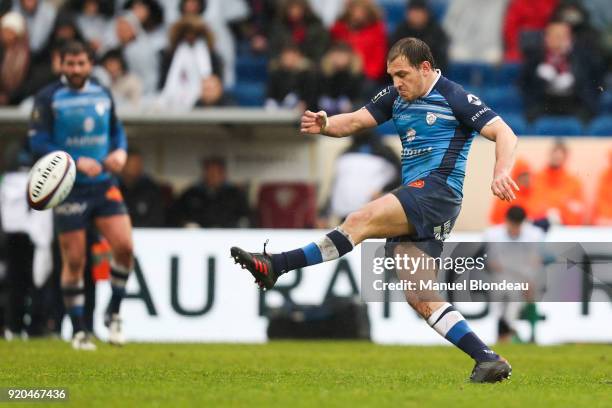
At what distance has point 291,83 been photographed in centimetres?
1898

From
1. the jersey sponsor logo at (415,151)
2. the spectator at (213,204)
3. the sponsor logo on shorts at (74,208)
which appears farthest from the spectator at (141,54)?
the jersey sponsor logo at (415,151)

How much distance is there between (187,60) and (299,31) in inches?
82.5

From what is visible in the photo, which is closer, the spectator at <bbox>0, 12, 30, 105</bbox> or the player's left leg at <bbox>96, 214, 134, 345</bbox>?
the player's left leg at <bbox>96, 214, 134, 345</bbox>

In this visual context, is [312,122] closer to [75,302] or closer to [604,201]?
[75,302]

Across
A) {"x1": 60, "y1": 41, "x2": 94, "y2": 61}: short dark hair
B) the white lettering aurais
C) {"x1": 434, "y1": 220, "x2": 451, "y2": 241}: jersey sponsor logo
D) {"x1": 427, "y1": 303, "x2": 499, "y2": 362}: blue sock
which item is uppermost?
{"x1": 60, "y1": 41, "x2": 94, "y2": 61}: short dark hair

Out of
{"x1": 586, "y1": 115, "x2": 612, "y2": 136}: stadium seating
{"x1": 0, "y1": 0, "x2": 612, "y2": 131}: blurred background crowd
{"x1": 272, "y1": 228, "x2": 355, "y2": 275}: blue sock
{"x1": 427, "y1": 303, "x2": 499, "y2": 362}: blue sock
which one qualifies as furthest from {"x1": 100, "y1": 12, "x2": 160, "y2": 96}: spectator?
{"x1": 427, "y1": 303, "x2": 499, "y2": 362}: blue sock

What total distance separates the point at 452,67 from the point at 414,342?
6.17m

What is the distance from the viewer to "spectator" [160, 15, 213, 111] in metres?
19.0

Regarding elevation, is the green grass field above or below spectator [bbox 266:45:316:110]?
below

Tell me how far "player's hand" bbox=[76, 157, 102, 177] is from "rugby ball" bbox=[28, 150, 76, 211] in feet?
1.39

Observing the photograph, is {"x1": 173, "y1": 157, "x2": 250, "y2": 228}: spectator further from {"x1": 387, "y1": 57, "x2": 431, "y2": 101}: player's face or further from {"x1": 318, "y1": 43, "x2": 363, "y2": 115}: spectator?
{"x1": 387, "y1": 57, "x2": 431, "y2": 101}: player's face

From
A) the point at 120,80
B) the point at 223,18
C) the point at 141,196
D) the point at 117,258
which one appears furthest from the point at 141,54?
the point at 117,258

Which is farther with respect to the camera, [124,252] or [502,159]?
[124,252]

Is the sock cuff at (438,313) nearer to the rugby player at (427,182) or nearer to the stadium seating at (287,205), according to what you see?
the rugby player at (427,182)
